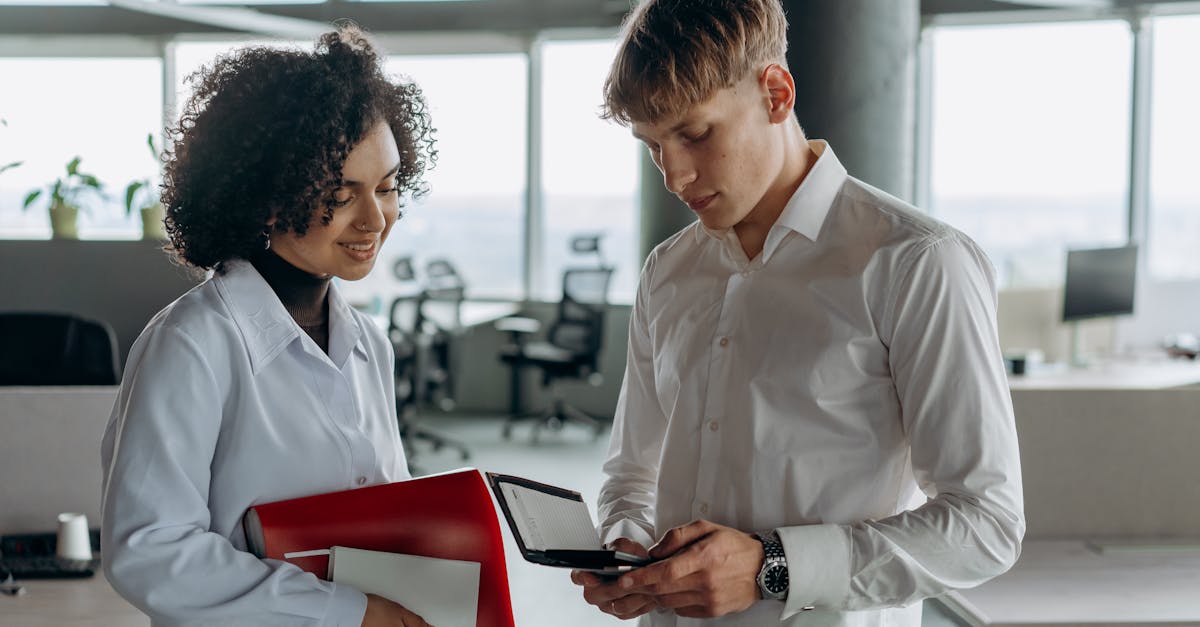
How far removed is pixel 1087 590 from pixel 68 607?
2201 millimetres

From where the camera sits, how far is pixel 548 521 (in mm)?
1218

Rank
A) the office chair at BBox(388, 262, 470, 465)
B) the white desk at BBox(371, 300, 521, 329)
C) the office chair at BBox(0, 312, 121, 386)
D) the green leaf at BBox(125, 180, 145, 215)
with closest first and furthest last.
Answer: the office chair at BBox(0, 312, 121, 386), the green leaf at BBox(125, 180, 145, 215), the office chair at BBox(388, 262, 470, 465), the white desk at BBox(371, 300, 521, 329)

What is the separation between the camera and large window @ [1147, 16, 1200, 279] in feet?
22.3

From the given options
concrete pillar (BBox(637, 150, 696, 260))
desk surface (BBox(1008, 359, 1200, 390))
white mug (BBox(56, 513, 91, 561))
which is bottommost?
white mug (BBox(56, 513, 91, 561))

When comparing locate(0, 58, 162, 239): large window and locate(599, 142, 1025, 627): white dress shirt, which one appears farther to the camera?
locate(0, 58, 162, 239): large window

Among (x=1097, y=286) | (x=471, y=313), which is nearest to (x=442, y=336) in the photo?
(x=471, y=313)

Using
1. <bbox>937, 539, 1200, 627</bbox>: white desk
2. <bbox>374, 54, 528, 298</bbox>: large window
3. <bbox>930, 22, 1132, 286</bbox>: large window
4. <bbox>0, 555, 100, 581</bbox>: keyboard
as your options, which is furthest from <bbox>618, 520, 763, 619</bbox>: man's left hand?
<bbox>374, 54, 528, 298</bbox>: large window

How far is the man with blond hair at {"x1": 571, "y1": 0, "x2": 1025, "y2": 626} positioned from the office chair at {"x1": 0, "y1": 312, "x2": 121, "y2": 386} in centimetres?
313

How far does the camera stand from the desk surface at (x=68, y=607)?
1973mm

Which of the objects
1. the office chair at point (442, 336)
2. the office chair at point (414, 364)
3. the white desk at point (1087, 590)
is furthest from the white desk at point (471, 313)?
the white desk at point (1087, 590)

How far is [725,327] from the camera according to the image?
1.35 m

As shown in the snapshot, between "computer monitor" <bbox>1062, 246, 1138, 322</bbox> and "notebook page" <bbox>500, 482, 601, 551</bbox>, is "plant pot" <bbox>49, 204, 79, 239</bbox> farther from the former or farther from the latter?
"computer monitor" <bbox>1062, 246, 1138, 322</bbox>

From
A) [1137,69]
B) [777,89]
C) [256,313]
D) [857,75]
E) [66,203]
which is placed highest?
[1137,69]

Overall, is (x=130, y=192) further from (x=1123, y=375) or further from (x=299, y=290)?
(x=1123, y=375)
